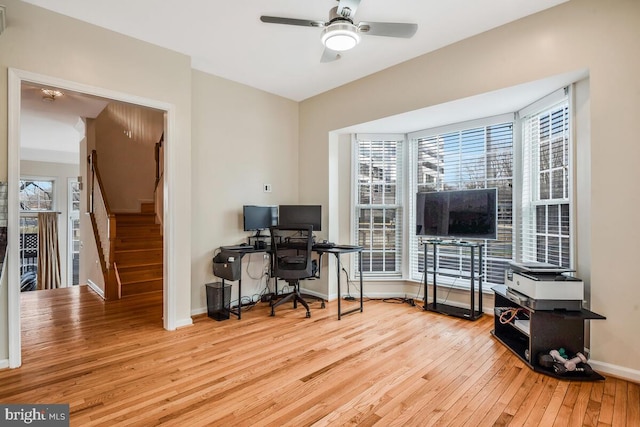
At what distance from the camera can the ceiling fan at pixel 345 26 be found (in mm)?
2328

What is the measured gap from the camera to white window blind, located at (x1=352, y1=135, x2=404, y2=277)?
4.63m

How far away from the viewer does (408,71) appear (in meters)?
3.65

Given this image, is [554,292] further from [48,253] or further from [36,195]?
[36,195]

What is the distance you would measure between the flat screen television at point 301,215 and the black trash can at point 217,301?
1194mm

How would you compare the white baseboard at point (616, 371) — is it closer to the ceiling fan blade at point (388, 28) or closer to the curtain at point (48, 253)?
the ceiling fan blade at point (388, 28)

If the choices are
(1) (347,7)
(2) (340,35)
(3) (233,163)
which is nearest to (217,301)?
(3) (233,163)

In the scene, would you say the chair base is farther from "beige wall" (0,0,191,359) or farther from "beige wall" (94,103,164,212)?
"beige wall" (94,103,164,212)

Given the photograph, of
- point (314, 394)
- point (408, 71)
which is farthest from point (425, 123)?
point (314, 394)

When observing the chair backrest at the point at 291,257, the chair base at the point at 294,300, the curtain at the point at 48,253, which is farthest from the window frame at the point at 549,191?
the curtain at the point at 48,253

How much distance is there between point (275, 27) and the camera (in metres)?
2.97

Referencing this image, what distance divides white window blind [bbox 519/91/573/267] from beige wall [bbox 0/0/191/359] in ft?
12.0

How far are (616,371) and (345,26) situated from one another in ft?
10.5

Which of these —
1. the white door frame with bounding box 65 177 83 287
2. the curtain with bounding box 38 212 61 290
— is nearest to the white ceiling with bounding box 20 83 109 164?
the white door frame with bounding box 65 177 83 287

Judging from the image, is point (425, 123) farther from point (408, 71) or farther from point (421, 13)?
point (421, 13)
